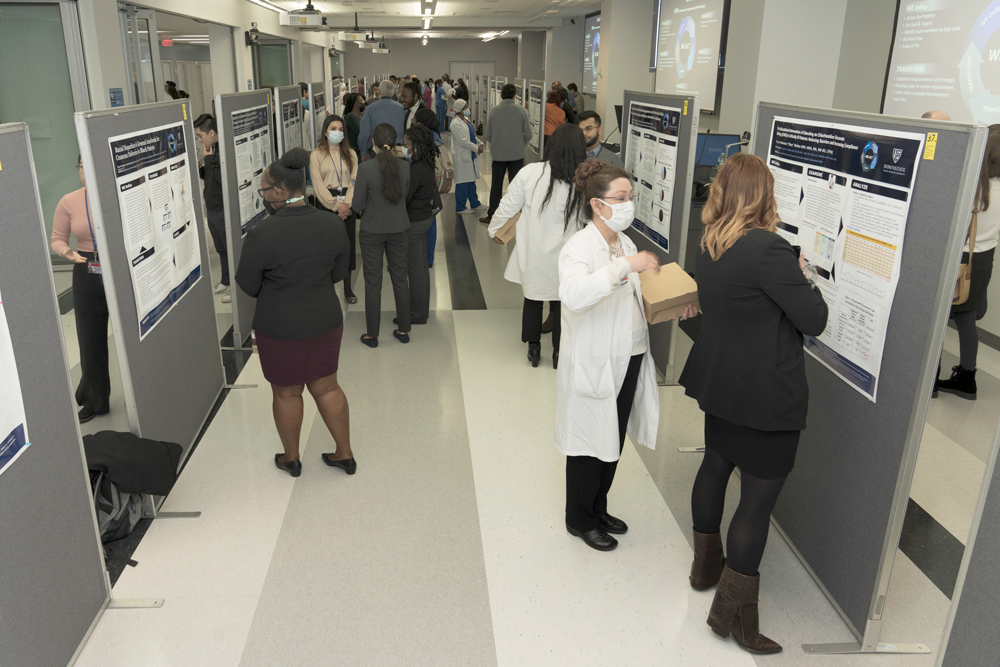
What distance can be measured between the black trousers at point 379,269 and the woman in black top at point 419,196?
137 millimetres

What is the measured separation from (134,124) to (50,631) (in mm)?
1811

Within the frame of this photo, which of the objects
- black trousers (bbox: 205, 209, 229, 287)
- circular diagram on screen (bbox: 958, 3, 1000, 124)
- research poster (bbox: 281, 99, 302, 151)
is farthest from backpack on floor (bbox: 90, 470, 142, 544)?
circular diagram on screen (bbox: 958, 3, 1000, 124)

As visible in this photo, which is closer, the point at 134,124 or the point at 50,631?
the point at 50,631

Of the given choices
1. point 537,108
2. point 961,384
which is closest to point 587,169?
point 961,384

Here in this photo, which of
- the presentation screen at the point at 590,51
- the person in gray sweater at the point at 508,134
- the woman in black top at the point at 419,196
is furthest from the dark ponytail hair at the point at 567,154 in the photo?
the presentation screen at the point at 590,51

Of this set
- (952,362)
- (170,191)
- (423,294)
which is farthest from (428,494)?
(952,362)

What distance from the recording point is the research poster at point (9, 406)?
5.98 ft

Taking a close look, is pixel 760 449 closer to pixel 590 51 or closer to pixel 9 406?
pixel 9 406

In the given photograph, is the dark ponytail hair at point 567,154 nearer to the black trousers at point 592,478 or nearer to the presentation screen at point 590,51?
the black trousers at point 592,478

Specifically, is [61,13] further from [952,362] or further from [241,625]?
[952,362]

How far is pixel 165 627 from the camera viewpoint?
7.79ft

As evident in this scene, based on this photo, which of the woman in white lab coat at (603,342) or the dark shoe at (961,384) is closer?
the woman in white lab coat at (603,342)

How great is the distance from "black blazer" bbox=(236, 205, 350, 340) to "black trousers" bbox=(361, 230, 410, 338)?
172cm

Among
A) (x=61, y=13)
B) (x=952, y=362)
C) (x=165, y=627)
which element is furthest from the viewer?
(x=61, y=13)
